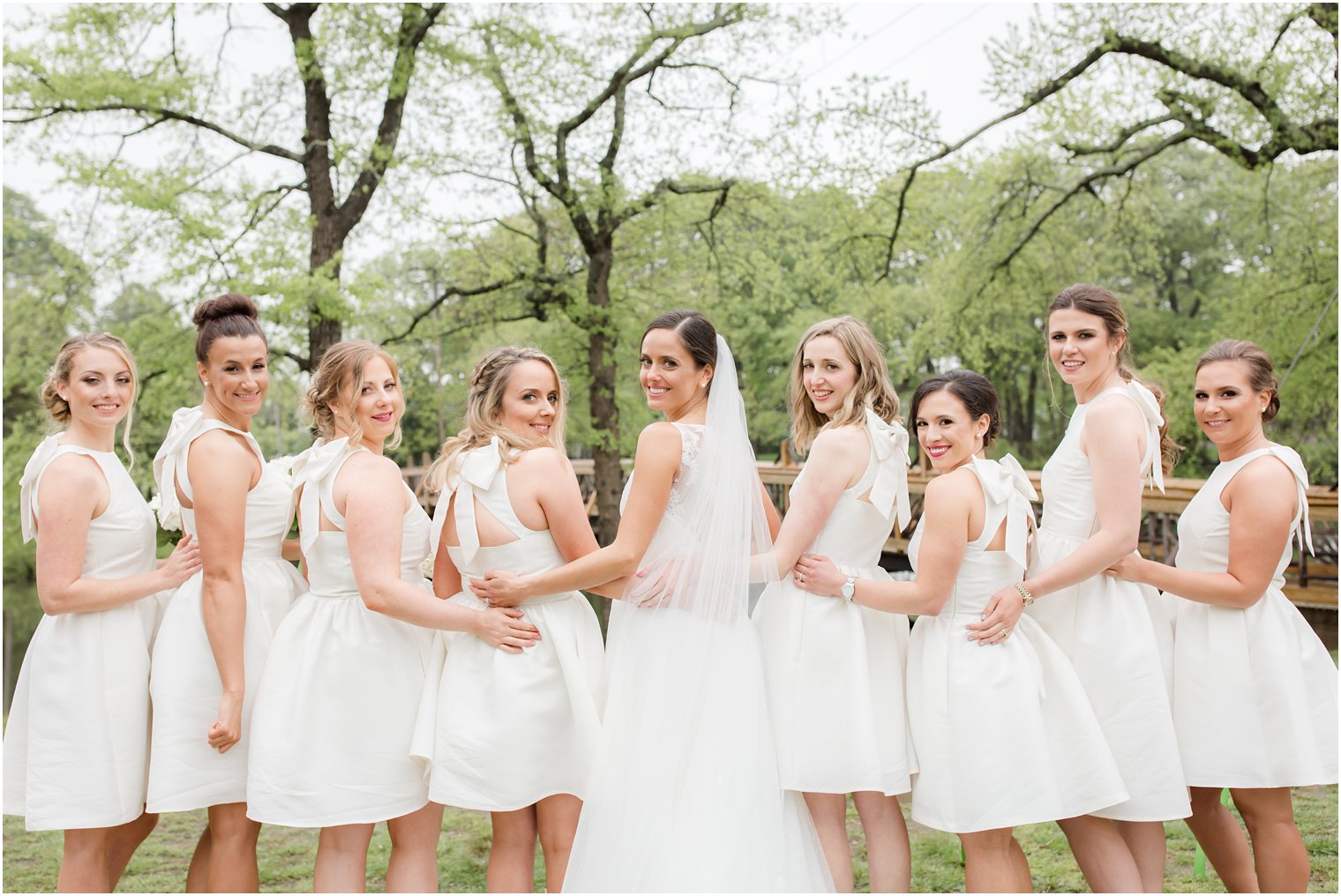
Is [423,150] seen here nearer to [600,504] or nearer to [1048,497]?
[600,504]

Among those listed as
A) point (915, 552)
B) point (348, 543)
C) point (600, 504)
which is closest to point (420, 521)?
point (348, 543)

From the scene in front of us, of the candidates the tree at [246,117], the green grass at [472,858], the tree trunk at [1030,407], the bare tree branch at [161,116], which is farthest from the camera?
the tree trunk at [1030,407]

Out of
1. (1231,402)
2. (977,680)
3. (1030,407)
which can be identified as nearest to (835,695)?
(977,680)

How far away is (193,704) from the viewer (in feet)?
11.6

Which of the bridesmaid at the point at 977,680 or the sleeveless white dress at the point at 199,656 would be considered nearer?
the bridesmaid at the point at 977,680

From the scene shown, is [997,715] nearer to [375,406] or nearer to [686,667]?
[686,667]

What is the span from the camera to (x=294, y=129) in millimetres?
16578

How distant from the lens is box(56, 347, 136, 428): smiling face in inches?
145

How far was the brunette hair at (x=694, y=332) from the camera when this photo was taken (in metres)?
3.58

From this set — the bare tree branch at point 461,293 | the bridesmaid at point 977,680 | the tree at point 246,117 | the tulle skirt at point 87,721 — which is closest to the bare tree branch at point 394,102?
the tree at point 246,117

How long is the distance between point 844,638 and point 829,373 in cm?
90

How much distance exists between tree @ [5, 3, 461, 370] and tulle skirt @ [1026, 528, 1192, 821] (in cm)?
1058

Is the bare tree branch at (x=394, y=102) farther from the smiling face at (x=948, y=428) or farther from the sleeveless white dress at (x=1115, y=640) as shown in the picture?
the sleeveless white dress at (x=1115, y=640)

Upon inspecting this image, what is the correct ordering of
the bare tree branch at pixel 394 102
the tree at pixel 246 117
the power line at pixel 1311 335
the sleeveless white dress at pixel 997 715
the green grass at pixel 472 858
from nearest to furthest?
1. the sleeveless white dress at pixel 997 715
2. the green grass at pixel 472 858
3. the power line at pixel 1311 335
4. the tree at pixel 246 117
5. the bare tree branch at pixel 394 102
